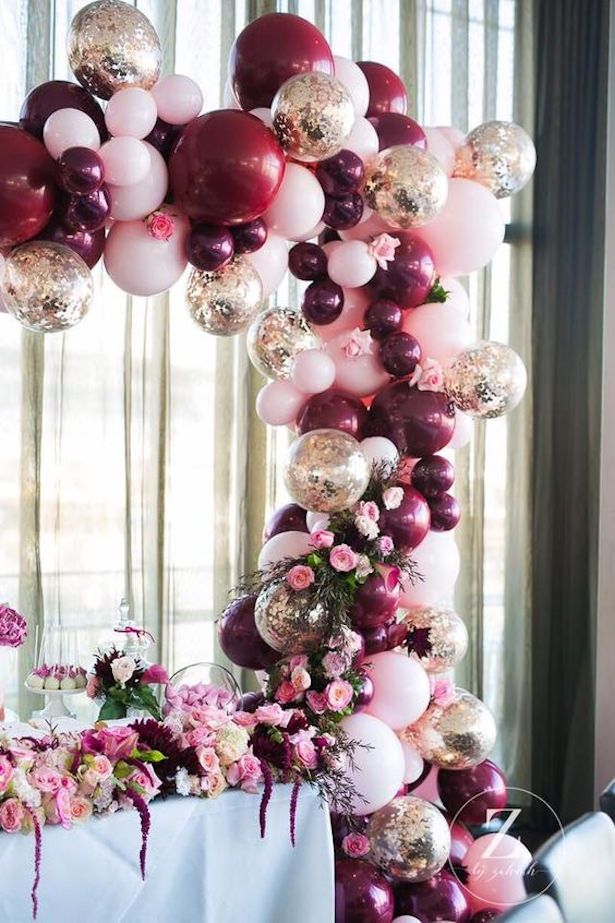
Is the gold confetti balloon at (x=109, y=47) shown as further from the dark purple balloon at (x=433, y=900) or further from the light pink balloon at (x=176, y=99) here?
the dark purple balloon at (x=433, y=900)

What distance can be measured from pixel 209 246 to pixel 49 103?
47 centimetres

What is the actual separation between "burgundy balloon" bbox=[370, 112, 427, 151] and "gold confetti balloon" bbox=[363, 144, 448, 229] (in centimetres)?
11

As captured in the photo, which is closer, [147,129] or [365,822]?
[147,129]

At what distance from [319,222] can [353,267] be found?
140 mm

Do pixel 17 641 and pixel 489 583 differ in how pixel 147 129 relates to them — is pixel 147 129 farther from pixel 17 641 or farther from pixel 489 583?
pixel 489 583

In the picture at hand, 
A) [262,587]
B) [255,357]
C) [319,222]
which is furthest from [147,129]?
[262,587]

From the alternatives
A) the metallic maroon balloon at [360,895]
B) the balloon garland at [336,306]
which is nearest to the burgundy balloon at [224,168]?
the balloon garland at [336,306]

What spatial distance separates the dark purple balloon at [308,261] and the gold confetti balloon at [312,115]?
13.4 inches

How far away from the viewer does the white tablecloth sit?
213 cm

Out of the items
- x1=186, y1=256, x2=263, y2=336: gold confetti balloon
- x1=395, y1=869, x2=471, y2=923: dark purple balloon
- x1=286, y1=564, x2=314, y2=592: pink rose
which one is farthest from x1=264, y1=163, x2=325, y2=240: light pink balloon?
x1=395, y1=869, x2=471, y2=923: dark purple balloon

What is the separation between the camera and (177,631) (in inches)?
159

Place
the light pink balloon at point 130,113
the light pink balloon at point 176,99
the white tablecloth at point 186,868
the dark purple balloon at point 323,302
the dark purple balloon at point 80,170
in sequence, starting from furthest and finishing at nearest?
the dark purple balloon at point 323,302 < the light pink balloon at point 176,99 < the light pink balloon at point 130,113 < the dark purple balloon at point 80,170 < the white tablecloth at point 186,868

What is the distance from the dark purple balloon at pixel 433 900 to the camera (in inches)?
110

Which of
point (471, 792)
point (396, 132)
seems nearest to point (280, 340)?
point (396, 132)
